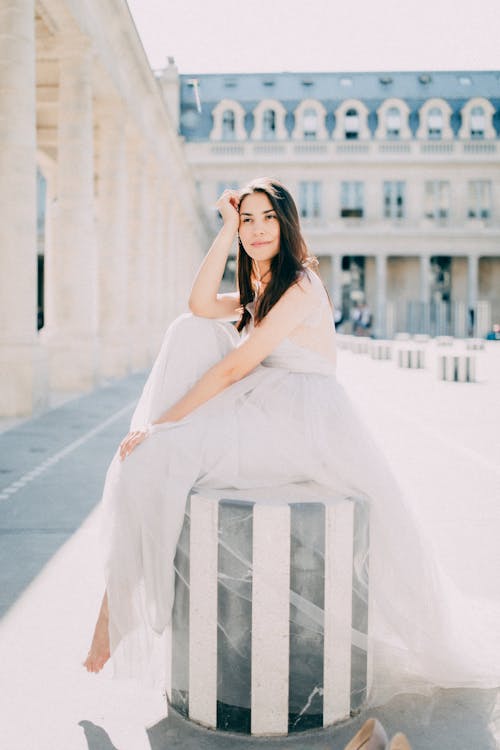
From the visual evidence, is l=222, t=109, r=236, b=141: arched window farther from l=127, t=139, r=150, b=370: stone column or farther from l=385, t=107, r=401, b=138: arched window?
l=127, t=139, r=150, b=370: stone column

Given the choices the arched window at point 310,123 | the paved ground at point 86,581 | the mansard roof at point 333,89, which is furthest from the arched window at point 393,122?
the paved ground at point 86,581

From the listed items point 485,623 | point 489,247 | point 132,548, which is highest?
point 489,247

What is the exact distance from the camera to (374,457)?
121 inches

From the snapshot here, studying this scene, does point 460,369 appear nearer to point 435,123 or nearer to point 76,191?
point 76,191

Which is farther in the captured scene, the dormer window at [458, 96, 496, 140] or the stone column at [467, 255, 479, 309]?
the dormer window at [458, 96, 496, 140]

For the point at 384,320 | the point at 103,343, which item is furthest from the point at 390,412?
the point at 384,320

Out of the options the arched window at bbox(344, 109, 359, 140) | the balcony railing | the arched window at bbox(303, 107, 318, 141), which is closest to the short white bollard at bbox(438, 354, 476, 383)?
the balcony railing

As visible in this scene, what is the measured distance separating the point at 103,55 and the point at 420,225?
43.6 metres

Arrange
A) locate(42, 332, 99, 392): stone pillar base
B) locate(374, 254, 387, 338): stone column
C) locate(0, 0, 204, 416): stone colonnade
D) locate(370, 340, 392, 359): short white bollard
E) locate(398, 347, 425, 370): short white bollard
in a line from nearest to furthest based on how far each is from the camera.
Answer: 1. locate(0, 0, 204, 416): stone colonnade
2. locate(42, 332, 99, 392): stone pillar base
3. locate(398, 347, 425, 370): short white bollard
4. locate(370, 340, 392, 359): short white bollard
5. locate(374, 254, 387, 338): stone column

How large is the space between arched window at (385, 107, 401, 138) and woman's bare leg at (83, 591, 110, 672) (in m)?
59.4

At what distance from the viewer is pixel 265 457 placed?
10.1 feet

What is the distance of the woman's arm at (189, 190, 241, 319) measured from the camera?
136 inches

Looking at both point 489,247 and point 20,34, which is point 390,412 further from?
point 489,247

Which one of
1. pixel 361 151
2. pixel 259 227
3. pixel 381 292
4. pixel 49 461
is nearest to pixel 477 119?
pixel 361 151
